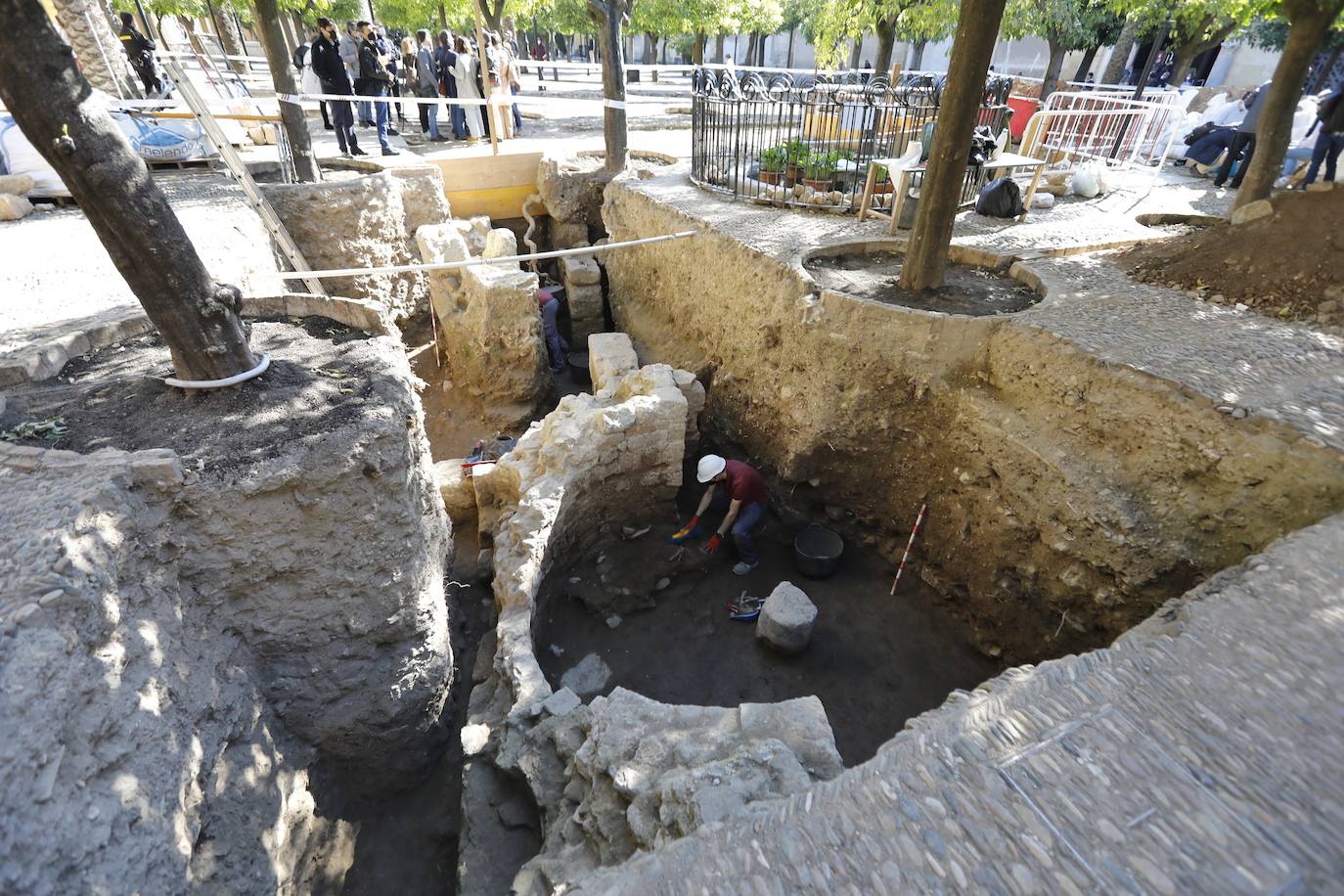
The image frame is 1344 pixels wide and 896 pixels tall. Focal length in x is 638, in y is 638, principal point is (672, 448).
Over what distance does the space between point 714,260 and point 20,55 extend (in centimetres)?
612

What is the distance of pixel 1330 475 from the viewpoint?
144 inches

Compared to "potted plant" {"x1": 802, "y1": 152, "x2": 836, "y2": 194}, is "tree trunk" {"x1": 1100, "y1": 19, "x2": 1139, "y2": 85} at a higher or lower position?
higher

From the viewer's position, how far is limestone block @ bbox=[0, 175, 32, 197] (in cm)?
870

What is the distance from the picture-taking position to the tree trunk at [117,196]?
314cm

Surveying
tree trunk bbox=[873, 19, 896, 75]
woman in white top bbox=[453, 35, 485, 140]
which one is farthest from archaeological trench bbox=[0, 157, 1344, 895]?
tree trunk bbox=[873, 19, 896, 75]

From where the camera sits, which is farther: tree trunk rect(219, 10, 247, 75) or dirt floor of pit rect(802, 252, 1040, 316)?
tree trunk rect(219, 10, 247, 75)

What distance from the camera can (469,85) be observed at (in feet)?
42.5

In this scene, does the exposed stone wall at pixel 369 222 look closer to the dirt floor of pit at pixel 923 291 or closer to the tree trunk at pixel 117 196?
the tree trunk at pixel 117 196

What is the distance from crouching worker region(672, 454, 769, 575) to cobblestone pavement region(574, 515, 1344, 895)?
12.0 feet

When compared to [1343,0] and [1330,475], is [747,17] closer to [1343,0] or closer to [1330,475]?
[1343,0]

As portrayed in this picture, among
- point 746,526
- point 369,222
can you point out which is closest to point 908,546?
point 746,526

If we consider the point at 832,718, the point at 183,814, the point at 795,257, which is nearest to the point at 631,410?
the point at 795,257

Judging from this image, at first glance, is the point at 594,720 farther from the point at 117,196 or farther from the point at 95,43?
the point at 95,43

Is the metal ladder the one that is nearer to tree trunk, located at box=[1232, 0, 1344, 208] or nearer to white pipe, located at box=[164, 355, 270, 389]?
white pipe, located at box=[164, 355, 270, 389]
